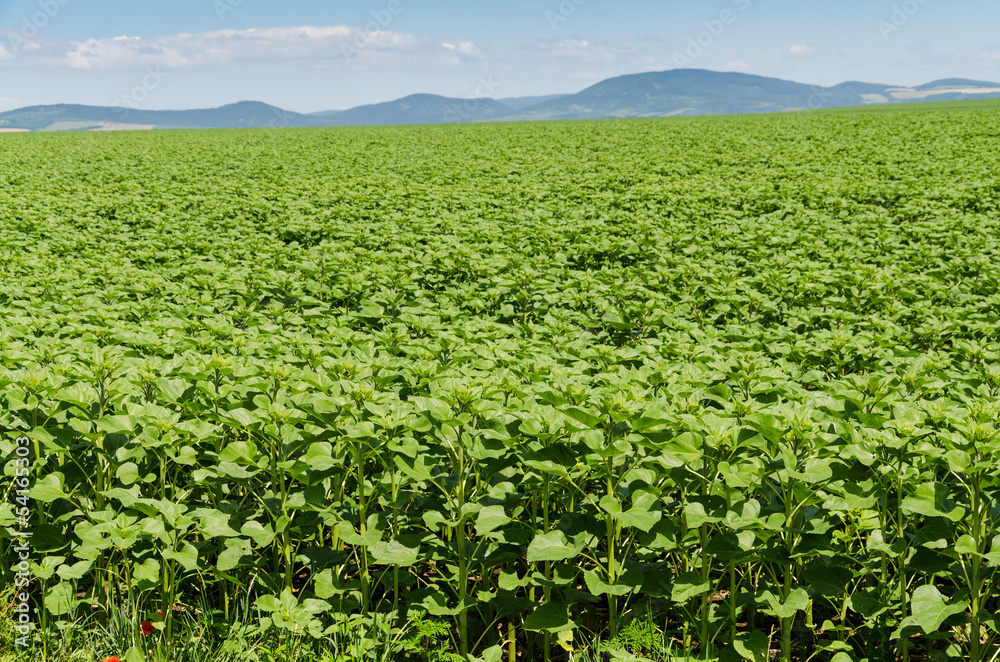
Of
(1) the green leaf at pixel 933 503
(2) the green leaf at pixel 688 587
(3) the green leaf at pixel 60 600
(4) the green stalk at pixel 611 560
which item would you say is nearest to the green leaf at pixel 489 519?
(4) the green stalk at pixel 611 560

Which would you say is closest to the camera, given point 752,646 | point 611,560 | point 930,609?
point 930,609

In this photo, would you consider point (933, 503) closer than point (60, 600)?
Yes

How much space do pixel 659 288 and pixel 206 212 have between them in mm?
9476

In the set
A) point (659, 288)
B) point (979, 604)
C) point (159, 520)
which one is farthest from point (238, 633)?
point (659, 288)

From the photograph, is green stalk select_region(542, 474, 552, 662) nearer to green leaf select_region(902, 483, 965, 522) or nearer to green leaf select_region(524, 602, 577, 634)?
green leaf select_region(524, 602, 577, 634)

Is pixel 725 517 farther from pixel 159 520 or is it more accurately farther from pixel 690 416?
pixel 159 520

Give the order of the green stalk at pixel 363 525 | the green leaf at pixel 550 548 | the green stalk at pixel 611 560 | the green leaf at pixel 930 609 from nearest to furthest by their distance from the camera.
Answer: the green leaf at pixel 930 609
the green leaf at pixel 550 548
the green stalk at pixel 611 560
the green stalk at pixel 363 525

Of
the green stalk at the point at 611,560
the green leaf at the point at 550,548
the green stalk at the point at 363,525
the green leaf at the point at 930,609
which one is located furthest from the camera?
the green stalk at the point at 363,525

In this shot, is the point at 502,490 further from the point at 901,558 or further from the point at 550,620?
the point at 901,558

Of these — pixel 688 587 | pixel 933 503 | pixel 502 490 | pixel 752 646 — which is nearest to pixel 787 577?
pixel 752 646

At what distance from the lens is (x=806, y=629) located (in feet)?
9.29

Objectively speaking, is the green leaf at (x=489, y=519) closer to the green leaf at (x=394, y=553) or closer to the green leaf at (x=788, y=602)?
the green leaf at (x=394, y=553)

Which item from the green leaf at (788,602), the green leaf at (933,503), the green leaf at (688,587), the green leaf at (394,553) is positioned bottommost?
the green leaf at (788,602)

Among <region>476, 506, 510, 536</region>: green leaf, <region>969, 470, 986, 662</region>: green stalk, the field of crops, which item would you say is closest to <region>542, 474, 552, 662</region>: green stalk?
the field of crops
